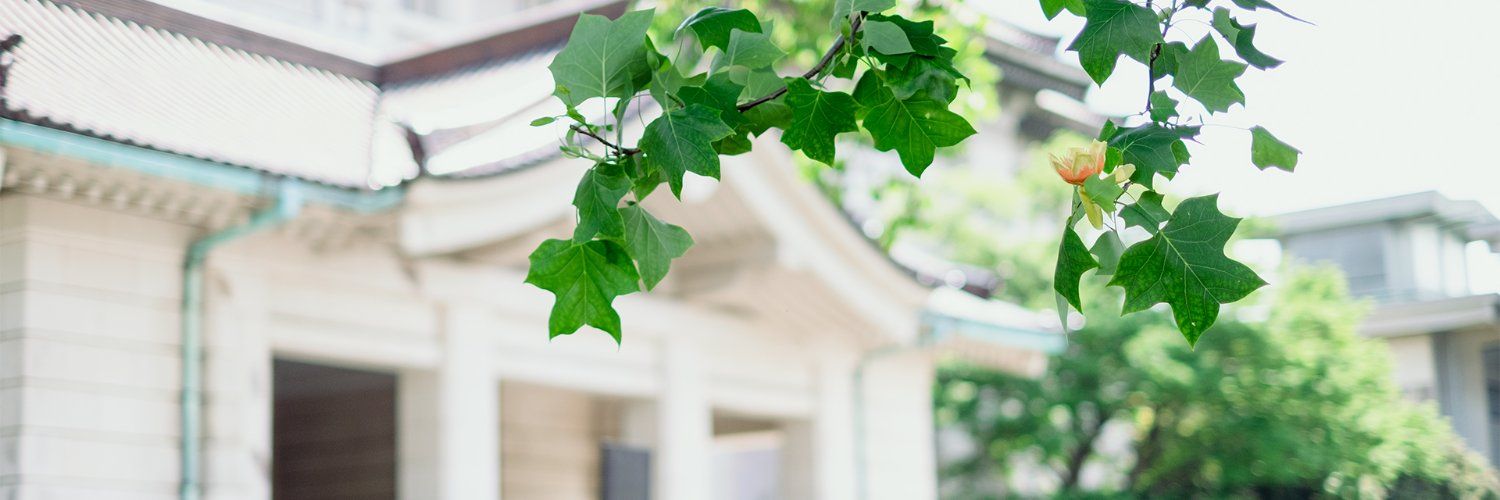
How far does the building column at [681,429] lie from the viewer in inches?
375

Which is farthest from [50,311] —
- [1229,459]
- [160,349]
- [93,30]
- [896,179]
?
[1229,459]

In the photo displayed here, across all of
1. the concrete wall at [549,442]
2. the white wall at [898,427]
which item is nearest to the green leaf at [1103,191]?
the white wall at [898,427]

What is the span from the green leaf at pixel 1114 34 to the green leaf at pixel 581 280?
81 cm

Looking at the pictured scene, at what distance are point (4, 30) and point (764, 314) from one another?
5.52 m

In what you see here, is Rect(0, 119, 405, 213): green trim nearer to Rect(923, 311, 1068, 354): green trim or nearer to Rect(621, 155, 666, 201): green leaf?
Rect(621, 155, 666, 201): green leaf

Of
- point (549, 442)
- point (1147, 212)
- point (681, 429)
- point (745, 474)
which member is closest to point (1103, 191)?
point (1147, 212)

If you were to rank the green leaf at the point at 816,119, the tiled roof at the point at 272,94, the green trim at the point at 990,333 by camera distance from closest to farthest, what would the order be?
the green leaf at the point at 816,119 → the tiled roof at the point at 272,94 → the green trim at the point at 990,333

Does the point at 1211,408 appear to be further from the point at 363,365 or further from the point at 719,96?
the point at 719,96

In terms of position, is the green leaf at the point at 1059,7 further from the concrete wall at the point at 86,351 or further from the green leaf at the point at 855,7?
the concrete wall at the point at 86,351

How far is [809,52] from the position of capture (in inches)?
429

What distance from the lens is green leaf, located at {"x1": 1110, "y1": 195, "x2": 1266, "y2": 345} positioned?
2.39m

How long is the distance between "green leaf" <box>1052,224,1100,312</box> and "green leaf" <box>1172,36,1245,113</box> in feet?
1.17

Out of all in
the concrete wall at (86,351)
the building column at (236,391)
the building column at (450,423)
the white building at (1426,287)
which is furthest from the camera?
the white building at (1426,287)

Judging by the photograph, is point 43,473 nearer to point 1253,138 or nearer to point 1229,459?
point 1253,138
